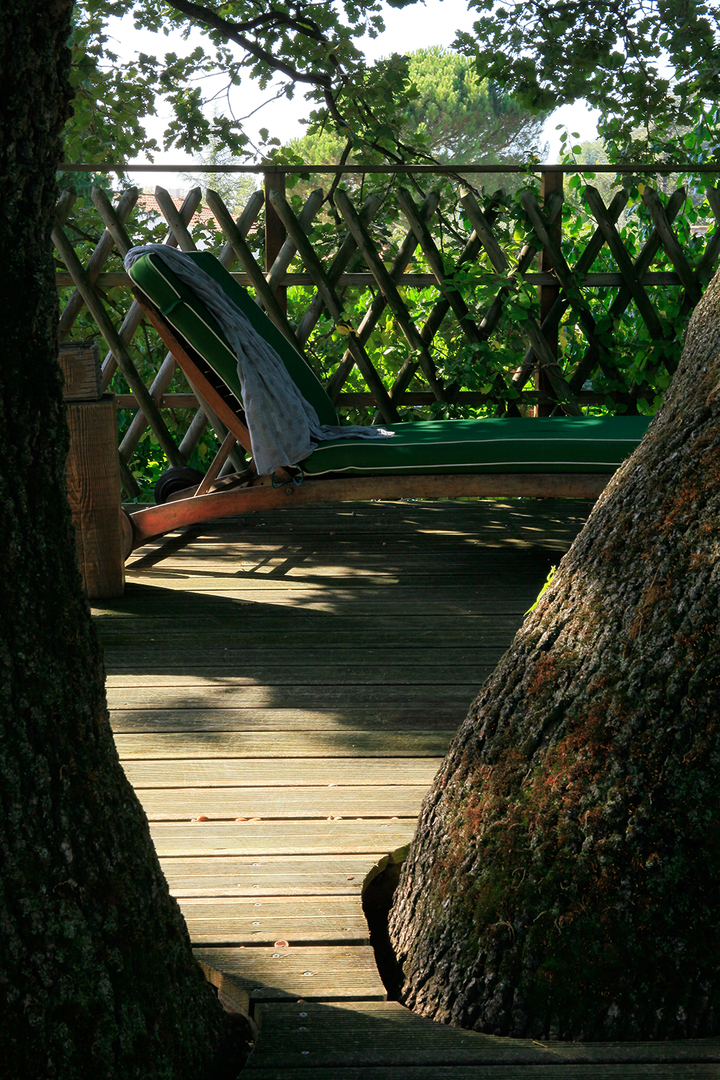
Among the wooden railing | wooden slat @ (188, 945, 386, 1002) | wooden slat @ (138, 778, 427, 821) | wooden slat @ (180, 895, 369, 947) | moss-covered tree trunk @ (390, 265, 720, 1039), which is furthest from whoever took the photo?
the wooden railing

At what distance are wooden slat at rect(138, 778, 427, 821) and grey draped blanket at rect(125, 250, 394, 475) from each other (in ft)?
5.01

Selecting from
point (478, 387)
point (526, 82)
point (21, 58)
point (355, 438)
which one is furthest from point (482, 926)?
point (526, 82)

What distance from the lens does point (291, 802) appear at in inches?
59.2

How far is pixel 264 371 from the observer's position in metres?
3.02

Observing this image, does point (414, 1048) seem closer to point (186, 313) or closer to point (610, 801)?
point (610, 801)

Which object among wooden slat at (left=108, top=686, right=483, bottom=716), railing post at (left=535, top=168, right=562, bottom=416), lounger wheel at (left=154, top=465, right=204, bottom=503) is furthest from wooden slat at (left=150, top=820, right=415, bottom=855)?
railing post at (left=535, top=168, right=562, bottom=416)

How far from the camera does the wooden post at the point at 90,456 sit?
2.66 m

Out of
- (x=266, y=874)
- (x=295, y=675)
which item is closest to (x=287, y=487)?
(x=295, y=675)

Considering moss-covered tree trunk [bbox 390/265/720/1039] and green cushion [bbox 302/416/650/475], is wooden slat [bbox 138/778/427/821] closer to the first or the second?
moss-covered tree trunk [bbox 390/265/720/1039]

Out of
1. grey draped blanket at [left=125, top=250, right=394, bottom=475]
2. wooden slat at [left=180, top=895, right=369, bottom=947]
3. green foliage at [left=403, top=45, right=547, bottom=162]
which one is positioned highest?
green foliage at [left=403, top=45, right=547, bottom=162]

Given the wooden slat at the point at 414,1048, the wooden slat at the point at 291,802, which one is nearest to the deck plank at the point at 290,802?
the wooden slat at the point at 291,802

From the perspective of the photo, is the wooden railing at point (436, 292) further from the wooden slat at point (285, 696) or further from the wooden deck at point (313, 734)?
the wooden slat at point (285, 696)

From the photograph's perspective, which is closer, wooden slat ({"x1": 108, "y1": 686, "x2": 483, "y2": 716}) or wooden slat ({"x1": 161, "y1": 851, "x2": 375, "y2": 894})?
wooden slat ({"x1": 161, "y1": 851, "x2": 375, "y2": 894})

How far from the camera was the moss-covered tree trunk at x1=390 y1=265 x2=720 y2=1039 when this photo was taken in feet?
2.82
